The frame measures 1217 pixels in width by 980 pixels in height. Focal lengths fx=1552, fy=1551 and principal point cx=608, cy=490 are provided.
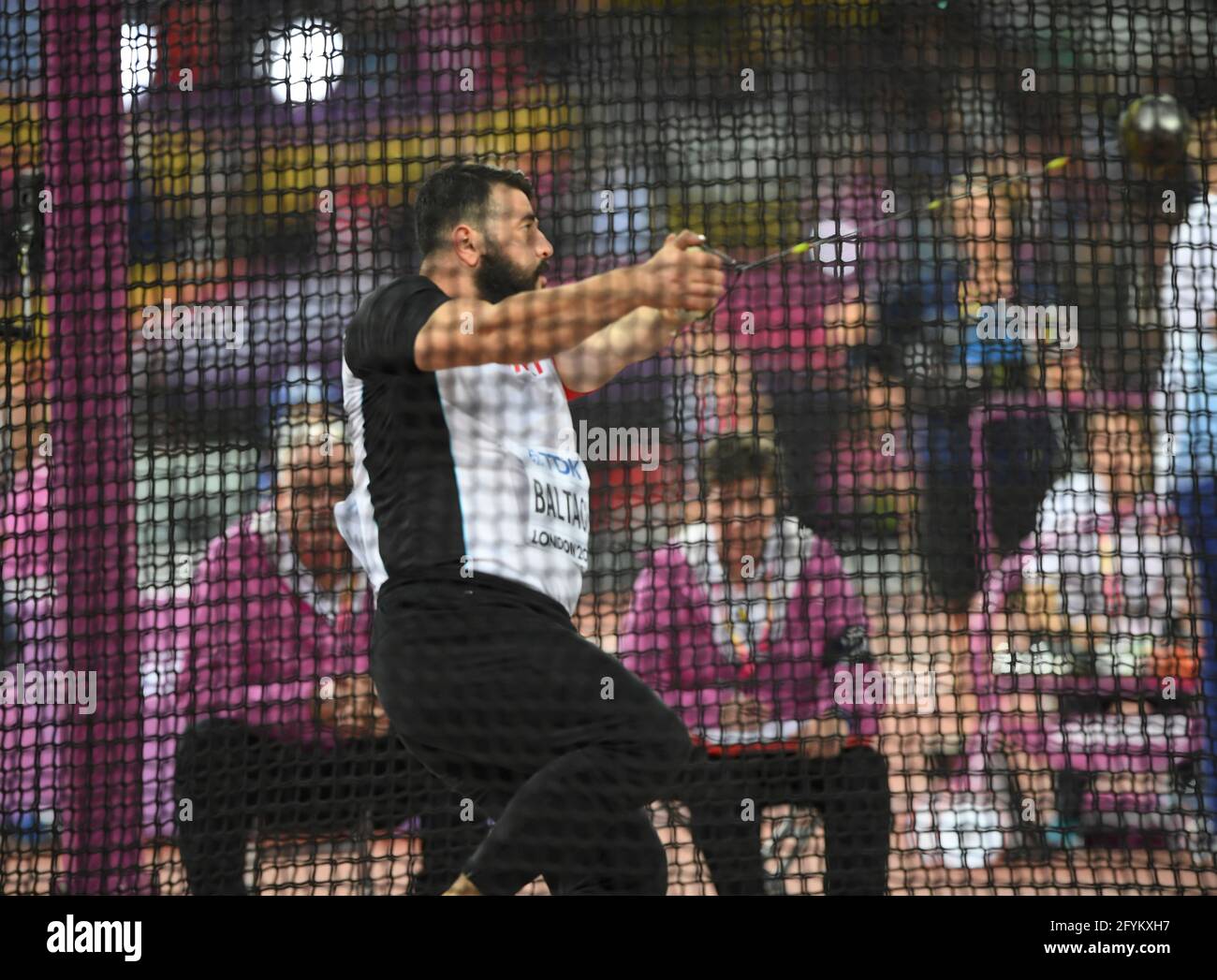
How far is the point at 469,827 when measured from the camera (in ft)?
9.92

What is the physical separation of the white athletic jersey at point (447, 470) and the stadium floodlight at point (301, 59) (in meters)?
1.03

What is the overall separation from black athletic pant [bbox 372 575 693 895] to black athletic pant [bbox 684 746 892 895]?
0.64m

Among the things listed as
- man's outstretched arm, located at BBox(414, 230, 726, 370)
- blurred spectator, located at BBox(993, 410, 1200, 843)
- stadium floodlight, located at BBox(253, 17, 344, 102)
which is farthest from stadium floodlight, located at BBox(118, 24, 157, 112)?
blurred spectator, located at BBox(993, 410, 1200, 843)

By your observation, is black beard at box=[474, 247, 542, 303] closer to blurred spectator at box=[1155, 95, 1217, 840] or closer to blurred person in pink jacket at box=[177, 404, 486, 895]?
blurred person in pink jacket at box=[177, 404, 486, 895]

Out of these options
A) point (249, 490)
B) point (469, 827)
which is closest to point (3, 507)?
point (249, 490)

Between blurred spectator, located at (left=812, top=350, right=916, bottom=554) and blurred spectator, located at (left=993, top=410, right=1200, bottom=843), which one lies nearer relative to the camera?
blurred spectator, located at (left=993, top=410, right=1200, bottom=843)

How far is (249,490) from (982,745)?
1.68 metres

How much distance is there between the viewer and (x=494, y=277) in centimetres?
265

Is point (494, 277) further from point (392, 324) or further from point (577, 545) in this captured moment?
point (577, 545)

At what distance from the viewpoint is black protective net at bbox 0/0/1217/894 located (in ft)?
7.93
